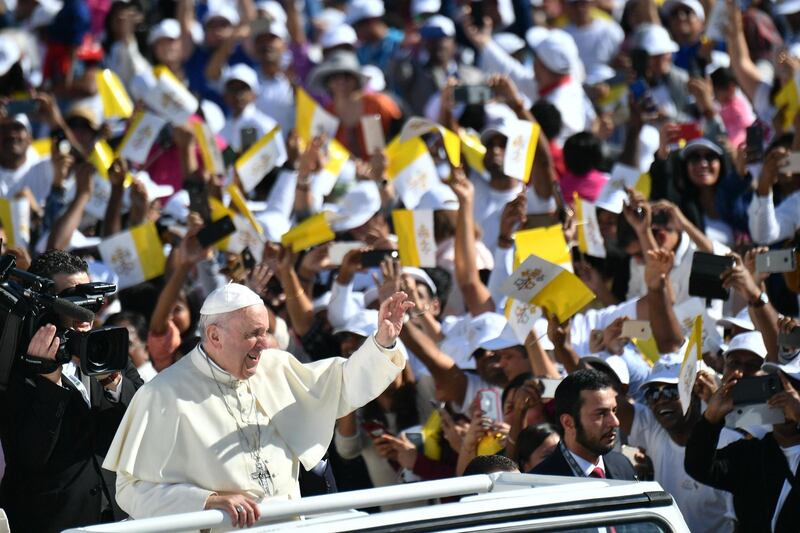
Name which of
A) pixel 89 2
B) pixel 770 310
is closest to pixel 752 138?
pixel 770 310

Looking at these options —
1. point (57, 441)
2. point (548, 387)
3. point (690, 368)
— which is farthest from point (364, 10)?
point (57, 441)

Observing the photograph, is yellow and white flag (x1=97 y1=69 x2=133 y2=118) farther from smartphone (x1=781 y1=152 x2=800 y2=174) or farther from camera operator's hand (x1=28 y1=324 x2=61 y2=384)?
camera operator's hand (x1=28 y1=324 x2=61 y2=384)

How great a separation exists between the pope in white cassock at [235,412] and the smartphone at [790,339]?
8.18 ft

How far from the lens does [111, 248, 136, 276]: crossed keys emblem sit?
10617 mm

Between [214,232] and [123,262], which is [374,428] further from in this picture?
[123,262]

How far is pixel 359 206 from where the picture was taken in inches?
440

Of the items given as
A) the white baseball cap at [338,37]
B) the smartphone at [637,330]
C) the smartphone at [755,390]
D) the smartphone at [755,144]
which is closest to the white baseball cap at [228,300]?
the smartphone at [755,390]

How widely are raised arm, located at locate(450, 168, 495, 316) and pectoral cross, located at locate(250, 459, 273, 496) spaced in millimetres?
4014

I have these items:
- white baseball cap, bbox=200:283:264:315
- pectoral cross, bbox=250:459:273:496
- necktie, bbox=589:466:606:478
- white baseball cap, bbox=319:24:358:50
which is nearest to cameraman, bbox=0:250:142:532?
white baseball cap, bbox=200:283:264:315

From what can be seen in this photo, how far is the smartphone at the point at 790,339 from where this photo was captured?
794 centimetres

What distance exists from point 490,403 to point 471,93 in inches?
171

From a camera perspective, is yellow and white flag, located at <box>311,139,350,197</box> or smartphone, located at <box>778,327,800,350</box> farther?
yellow and white flag, located at <box>311,139,350,197</box>

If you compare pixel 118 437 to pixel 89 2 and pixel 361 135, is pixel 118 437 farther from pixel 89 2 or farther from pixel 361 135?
pixel 89 2

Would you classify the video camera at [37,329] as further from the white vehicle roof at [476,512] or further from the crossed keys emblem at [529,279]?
the crossed keys emblem at [529,279]
